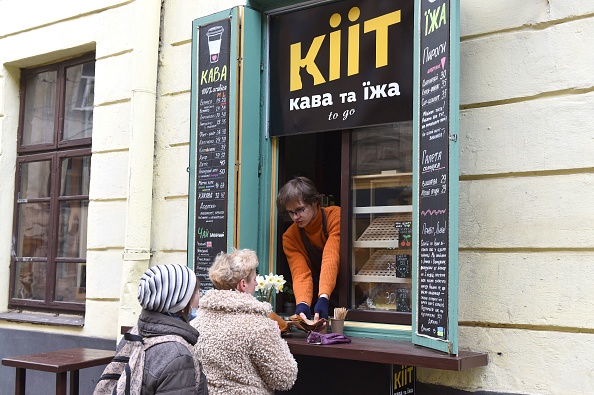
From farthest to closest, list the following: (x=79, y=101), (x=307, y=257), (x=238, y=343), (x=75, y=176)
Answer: (x=79, y=101) → (x=75, y=176) → (x=307, y=257) → (x=238, y=343)

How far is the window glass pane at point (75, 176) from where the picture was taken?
6789mm

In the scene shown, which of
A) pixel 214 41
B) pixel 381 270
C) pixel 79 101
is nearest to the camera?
pixel 381 270

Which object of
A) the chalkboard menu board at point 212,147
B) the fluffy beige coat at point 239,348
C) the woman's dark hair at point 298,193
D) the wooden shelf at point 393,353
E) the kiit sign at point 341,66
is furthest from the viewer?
the chalkboard menu board at point 212,147

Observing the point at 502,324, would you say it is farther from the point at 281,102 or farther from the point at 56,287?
the point at 56,287

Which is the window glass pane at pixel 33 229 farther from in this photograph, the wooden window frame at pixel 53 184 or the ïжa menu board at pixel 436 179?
the ïжa menu board at pixel 436 179

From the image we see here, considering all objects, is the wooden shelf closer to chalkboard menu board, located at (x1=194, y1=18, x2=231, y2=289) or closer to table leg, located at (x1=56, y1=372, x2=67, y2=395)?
chalkboard menu board, located at (x1=194, y1=18, x2=231, y2=289)

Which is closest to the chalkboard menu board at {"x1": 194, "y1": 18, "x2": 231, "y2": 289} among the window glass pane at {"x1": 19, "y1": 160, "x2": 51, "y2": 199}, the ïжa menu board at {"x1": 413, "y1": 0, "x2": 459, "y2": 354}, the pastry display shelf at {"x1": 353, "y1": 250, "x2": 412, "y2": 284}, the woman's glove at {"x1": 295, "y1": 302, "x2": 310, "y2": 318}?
the woman's glove at {"x1": 295, "y1": 302, "x2": 310, "y2": 318}

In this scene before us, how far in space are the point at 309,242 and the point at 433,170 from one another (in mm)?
1473

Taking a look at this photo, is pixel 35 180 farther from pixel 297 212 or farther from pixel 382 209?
pixel 382 209

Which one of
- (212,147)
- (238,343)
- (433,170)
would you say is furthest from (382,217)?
(238,343)

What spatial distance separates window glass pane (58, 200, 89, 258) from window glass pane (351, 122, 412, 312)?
2.93 meters

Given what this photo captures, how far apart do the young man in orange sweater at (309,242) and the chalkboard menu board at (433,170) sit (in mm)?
843

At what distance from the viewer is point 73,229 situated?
6.88 metres

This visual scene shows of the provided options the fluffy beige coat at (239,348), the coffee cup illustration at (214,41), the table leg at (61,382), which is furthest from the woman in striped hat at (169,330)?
the coffee cup illustration at (214,41)
